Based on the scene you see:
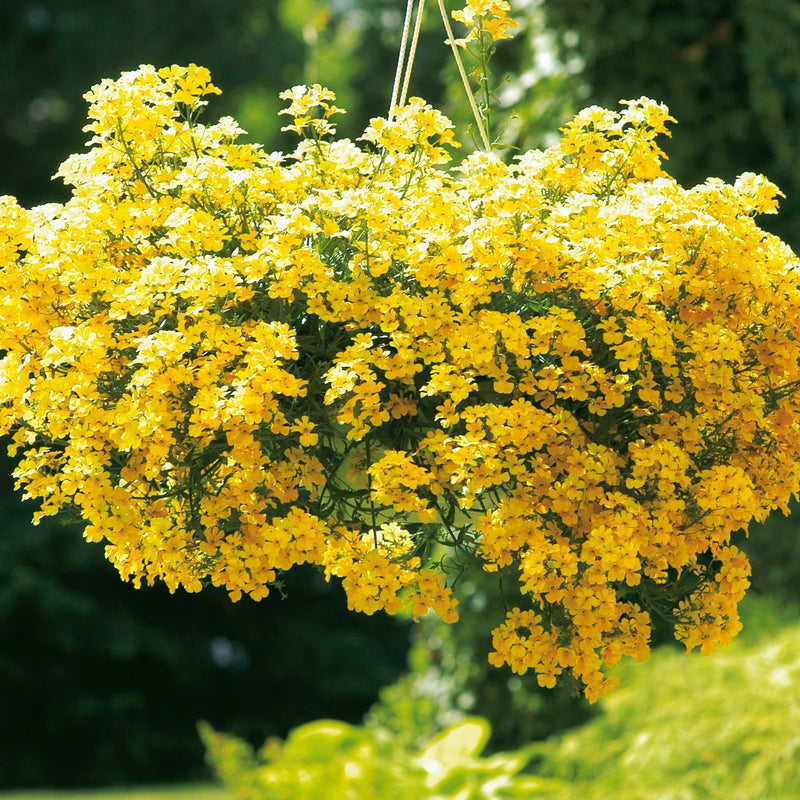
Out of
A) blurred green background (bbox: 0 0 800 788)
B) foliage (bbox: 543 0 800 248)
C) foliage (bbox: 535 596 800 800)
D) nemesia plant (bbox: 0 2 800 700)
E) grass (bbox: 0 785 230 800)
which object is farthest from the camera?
grass (bbox: 0 785 230 800)

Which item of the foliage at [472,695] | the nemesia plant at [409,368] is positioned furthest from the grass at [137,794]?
the nemesia plant at [409,368]

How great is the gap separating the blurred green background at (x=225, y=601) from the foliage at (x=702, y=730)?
0.18m

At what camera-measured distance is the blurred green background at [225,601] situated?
3732mm

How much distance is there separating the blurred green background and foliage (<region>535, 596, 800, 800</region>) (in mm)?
184

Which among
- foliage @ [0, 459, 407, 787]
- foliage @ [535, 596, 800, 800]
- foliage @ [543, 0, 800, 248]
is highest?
foliage @ [543, 0, 800, 248]

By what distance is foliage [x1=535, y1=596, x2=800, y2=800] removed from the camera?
3033 millimetres

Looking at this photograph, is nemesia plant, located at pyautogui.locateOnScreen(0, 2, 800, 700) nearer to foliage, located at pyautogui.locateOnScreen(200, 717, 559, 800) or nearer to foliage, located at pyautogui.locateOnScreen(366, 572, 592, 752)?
foliage, located at pyautogui.locateOnScreen(200, 717, 559, 800)

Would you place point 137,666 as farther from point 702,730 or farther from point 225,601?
point 702,730

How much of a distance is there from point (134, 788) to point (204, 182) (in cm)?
695

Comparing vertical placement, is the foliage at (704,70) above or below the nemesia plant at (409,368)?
above

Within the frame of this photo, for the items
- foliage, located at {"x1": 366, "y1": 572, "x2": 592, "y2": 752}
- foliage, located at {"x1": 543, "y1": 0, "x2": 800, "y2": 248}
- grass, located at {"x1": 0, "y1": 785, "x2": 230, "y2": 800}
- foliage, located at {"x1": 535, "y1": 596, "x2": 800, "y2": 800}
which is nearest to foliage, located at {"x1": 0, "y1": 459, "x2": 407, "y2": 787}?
grass, located at {"x1": 0, "y1": 785, "x2": 230, "y2": 800}

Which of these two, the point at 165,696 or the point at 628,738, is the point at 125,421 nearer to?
the point at 628,738

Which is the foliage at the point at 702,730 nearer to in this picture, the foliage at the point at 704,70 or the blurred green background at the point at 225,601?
the blurred green background at the point at 225,601

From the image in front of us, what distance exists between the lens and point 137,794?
677 cm
